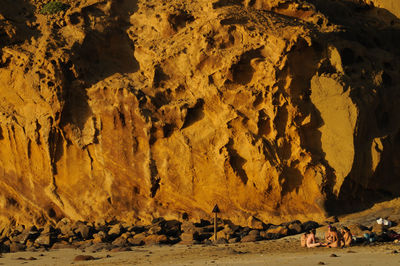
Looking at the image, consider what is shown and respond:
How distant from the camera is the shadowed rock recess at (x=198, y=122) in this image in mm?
18953

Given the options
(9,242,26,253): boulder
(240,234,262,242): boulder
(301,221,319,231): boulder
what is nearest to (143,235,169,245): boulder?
(240,234,262,242): boulder

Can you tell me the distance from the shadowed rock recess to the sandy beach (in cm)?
359

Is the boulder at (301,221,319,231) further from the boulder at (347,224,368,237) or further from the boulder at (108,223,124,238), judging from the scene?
the boulder at (108,223,124,238)

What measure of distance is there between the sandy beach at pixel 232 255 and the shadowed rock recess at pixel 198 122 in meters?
3.59

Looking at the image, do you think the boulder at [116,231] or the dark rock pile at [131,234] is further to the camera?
the boulder at [116,231]

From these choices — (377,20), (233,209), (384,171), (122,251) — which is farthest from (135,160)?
(377,20)

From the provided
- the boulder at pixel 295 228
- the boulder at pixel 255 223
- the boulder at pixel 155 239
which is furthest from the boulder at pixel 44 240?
the boulder at pixel 295 228

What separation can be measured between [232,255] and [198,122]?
7212mm

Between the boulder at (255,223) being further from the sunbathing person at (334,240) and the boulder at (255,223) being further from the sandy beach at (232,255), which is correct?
the sunbathing person at (334,240)

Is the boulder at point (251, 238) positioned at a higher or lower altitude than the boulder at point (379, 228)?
lower

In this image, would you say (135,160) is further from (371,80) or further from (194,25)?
(371,80)

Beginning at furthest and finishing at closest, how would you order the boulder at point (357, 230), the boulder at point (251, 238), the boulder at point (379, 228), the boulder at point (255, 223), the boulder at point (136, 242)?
the boulder at point (255, 223), the boulder at point (136, 242), the boulder at point (251, 238), the boulder at point (379, 228), the boulder at point (357, 230)

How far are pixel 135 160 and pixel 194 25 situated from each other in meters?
5.12

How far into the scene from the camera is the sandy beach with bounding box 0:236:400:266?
1142cm
